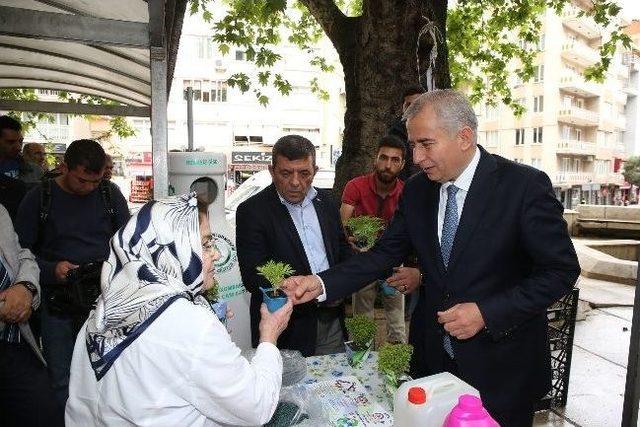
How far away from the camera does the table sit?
2.04 m

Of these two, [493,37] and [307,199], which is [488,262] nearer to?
[307,199]

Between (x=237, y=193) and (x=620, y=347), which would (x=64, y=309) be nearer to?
(x=620, y=347)

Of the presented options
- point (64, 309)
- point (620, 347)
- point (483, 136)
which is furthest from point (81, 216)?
point (483, 136)

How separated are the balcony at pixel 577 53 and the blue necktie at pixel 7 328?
48.1 m

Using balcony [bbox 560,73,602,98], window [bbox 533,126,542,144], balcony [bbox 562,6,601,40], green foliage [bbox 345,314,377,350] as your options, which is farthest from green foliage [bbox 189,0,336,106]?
balcony [bbox 562,6,601,40]

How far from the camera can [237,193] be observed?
10086mm

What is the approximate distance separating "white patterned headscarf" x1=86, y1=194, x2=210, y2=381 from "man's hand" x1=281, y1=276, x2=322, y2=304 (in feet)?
2.60

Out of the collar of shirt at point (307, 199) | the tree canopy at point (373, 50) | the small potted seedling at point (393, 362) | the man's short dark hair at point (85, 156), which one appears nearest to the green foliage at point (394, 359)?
the small potted seedling at point (393, 362)

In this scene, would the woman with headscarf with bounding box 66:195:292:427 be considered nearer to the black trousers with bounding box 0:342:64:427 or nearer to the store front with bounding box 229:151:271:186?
the black trousers with bounding box 0:342:64:427

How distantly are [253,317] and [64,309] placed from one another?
3.85 ft

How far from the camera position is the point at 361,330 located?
2.30 m

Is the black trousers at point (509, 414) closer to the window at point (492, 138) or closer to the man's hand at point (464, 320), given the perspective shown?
the man's hand at point (464, 320)

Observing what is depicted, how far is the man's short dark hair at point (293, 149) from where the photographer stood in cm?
293

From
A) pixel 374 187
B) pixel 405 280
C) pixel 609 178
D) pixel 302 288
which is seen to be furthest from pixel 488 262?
pixel 609 178
